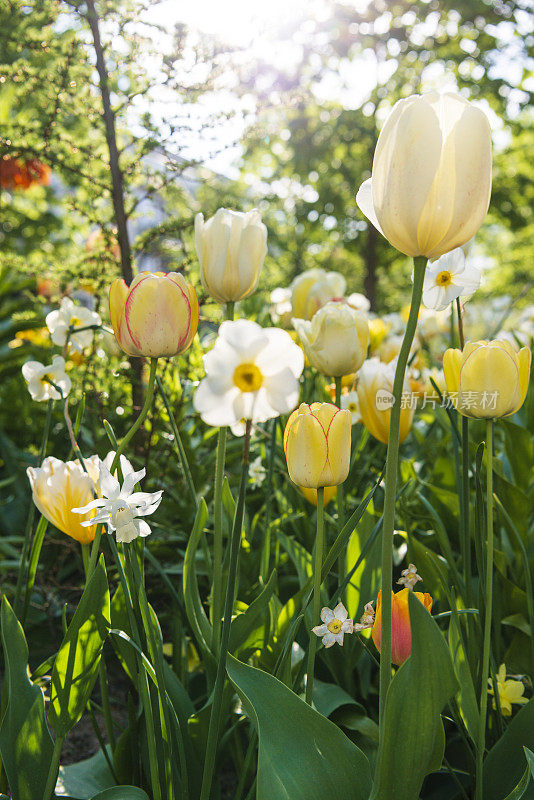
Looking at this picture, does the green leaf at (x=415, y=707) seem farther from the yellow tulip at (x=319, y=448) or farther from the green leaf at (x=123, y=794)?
the green leaf at (x=123, y=794)

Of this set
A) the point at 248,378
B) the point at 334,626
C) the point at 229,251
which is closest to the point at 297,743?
the point at 334,626

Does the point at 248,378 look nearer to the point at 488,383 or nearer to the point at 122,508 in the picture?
the point at 122,508

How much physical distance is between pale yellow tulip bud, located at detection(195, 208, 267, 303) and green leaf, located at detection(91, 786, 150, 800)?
0.70m

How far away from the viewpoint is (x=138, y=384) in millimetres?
1728

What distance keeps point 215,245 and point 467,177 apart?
1.47 ft

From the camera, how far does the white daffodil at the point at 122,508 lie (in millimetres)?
751

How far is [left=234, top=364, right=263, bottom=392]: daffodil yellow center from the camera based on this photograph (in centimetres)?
61

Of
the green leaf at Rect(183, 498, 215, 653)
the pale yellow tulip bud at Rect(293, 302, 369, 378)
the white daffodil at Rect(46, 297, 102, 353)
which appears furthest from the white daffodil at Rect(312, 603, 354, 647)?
the white daffodil at Rect(46, 297, 102, 353)

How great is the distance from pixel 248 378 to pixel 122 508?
259mm

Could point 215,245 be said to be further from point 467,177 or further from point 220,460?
point 467,177

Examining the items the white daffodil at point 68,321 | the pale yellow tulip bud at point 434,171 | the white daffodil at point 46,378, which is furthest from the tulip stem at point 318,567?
the white daffodil at point 68,321

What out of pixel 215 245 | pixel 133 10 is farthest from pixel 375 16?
pixel 215 245

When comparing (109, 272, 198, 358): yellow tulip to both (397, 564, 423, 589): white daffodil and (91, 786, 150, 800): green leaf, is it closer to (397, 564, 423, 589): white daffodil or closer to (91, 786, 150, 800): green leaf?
(397, 564, 423, 589): white daffodil

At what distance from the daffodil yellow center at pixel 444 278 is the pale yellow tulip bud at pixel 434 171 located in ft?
1.00
